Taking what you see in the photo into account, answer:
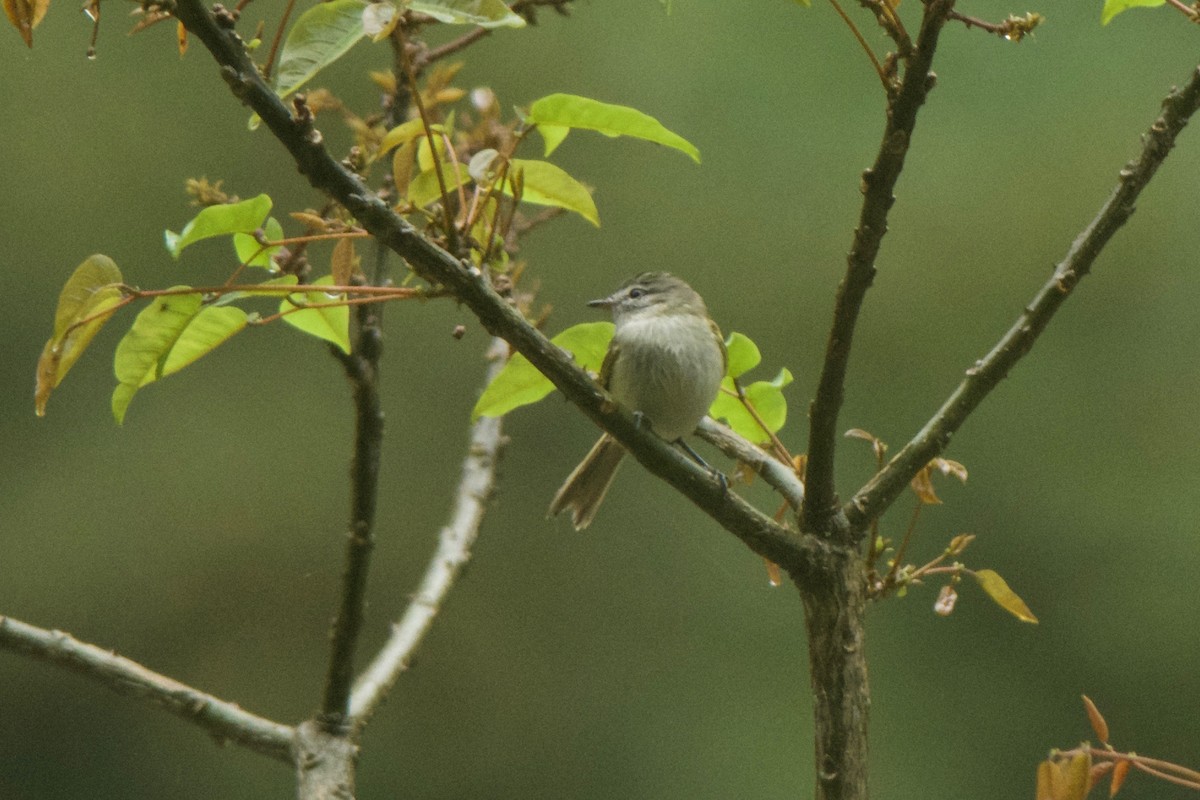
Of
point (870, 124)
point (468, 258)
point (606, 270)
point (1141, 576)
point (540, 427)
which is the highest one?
point (870, 124)

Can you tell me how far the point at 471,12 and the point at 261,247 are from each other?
0.97 feet

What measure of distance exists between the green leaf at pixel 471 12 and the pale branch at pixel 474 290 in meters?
0.10

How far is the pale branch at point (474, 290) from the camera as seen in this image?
85cm

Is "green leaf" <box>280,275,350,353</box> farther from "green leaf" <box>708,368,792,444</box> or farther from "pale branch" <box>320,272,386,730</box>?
"green leaf" <box>708,368,792,444</box>

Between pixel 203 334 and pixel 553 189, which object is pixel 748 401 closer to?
pixel 553 189

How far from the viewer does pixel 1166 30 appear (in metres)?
3.31

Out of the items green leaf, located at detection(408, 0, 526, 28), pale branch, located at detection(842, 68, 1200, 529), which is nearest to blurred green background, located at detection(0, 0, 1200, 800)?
pale branch, located at detection(842, 68, 1200, 529)

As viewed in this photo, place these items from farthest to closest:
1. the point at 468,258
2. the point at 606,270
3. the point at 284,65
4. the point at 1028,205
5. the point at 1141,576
Result: the point at 606,270 → the point at 1028,205 → the point at 1141,576 → the point at 468,258 → the point at 284,65

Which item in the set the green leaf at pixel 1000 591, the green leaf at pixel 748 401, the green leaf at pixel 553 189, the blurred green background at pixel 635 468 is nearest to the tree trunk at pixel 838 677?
the green leaf at pixel 1000 591

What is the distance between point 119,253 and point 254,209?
9.14ft

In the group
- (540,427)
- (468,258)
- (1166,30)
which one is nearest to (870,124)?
(1166,30)

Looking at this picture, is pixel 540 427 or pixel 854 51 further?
pixel 540 427

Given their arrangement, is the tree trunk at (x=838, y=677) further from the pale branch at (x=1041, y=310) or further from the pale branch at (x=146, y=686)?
the pale branch at (x=146, y=686)

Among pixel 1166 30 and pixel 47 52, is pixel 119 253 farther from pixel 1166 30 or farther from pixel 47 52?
pixel 1166 30
